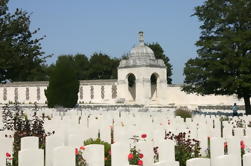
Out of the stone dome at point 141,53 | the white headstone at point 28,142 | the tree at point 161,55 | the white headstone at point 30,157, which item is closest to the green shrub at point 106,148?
the white headstone at point 28,142

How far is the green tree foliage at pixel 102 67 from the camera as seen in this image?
6600 centimetres

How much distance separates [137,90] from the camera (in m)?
47.5

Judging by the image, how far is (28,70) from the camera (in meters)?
19.2

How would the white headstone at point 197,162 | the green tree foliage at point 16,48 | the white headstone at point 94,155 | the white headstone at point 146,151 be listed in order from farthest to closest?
1. the green tree foliage at point 16,48
2. the white headstone at point 146,151
3. the white headstone at point 94,155
4. the white headstone at point 197,162

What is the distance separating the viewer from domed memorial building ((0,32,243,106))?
1893 inches

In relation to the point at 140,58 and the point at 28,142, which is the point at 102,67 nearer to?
the point at 140,58

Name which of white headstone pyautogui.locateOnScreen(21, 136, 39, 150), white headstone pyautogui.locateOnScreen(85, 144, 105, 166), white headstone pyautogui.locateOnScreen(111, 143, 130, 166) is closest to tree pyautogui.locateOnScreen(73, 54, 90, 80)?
white headstone pyautogui.locateOnScreen(21, 136, 39, 150)

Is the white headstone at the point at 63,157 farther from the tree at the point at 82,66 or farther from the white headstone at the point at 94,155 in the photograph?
the tree at the point at 82,66

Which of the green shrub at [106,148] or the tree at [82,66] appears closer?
the green shrub at [106,148]

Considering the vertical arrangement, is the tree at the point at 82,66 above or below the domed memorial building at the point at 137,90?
above

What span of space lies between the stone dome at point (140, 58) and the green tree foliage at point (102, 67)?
1418 centimetres

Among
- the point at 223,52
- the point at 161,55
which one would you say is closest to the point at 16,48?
the point at 223,52

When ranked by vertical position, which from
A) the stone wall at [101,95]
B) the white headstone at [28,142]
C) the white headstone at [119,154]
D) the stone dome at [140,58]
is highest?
the stone dome at [140,58]

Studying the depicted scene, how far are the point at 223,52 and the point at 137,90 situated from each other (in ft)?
92.3
